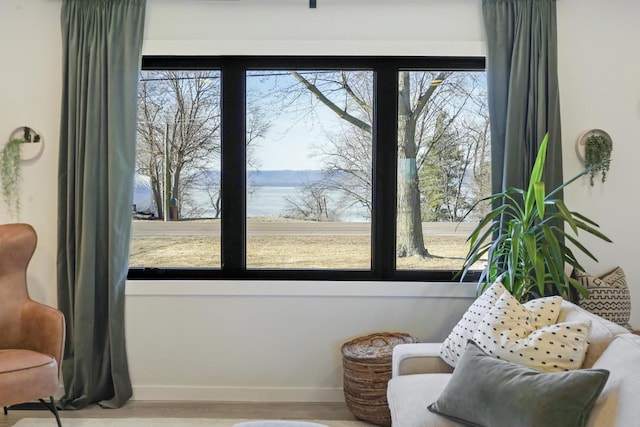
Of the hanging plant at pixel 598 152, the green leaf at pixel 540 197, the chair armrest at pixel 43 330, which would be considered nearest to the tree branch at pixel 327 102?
the green leaf at pixel 540 197

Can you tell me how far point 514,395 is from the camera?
1759 mm

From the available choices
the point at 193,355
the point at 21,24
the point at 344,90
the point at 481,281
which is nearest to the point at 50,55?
the point at 21,24

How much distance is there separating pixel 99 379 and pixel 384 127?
2315 mm

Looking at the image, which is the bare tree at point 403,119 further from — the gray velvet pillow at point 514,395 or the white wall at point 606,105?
the gray velvet pillow at point 514,395

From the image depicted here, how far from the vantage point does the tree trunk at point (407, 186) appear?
337 centimetres

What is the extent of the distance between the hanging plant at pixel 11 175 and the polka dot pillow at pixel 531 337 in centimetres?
283

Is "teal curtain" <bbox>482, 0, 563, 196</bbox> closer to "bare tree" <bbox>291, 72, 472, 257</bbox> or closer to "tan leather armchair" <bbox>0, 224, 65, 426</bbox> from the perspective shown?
"bare tree" <bbox>291, 72, 472, 257</bbox>

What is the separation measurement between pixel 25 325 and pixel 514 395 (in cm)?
253

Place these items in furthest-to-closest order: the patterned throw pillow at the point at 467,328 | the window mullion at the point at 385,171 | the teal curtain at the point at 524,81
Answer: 1. the window mullion at the point at 385,171
2. the teal curtain at the point at 524,81
3. the patterned throw pillow at the point at 467,328

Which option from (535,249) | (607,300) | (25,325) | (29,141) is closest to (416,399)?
(535,249)

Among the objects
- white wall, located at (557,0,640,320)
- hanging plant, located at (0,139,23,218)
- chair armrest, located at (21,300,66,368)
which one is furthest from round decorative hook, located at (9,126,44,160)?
white wall, located at (557,0,640,320)

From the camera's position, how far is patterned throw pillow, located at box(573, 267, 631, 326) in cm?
300

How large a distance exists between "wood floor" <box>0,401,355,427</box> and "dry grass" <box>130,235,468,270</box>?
2.77 ft

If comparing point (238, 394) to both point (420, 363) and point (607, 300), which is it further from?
point (607, 300)
